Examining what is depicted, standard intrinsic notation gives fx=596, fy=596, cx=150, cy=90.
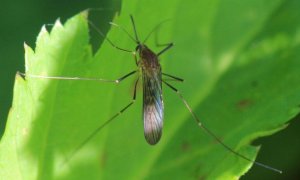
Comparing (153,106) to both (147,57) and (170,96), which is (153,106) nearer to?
(170,96)

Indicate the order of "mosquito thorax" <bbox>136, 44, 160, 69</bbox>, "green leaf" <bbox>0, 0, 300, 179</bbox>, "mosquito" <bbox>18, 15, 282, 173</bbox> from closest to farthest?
"green leaf" <bbox>0, 0, 300, 179</bbox> → "mosquito" <bbox>18, 15, 282, 173</bbox> → "mosquito thorax" <bbox>136, 44, 160, 69</bbox>

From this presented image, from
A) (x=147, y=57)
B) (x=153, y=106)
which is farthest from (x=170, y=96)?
(x=147, y=57)

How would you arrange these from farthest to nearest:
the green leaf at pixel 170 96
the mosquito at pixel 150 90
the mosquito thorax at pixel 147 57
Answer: the mosquito thorax at pixel 147 57 < the mosquito at pixel 150 90 < the green leaf at pixel 170 96

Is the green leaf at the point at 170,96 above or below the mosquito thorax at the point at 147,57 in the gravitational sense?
below

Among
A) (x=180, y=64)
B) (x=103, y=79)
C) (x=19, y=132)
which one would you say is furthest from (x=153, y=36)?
(x=19, y=132)

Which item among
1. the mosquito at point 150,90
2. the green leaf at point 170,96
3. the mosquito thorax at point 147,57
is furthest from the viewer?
the mosquito thorax at point 147,57

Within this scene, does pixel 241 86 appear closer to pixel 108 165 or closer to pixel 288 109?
pixel 288 109
